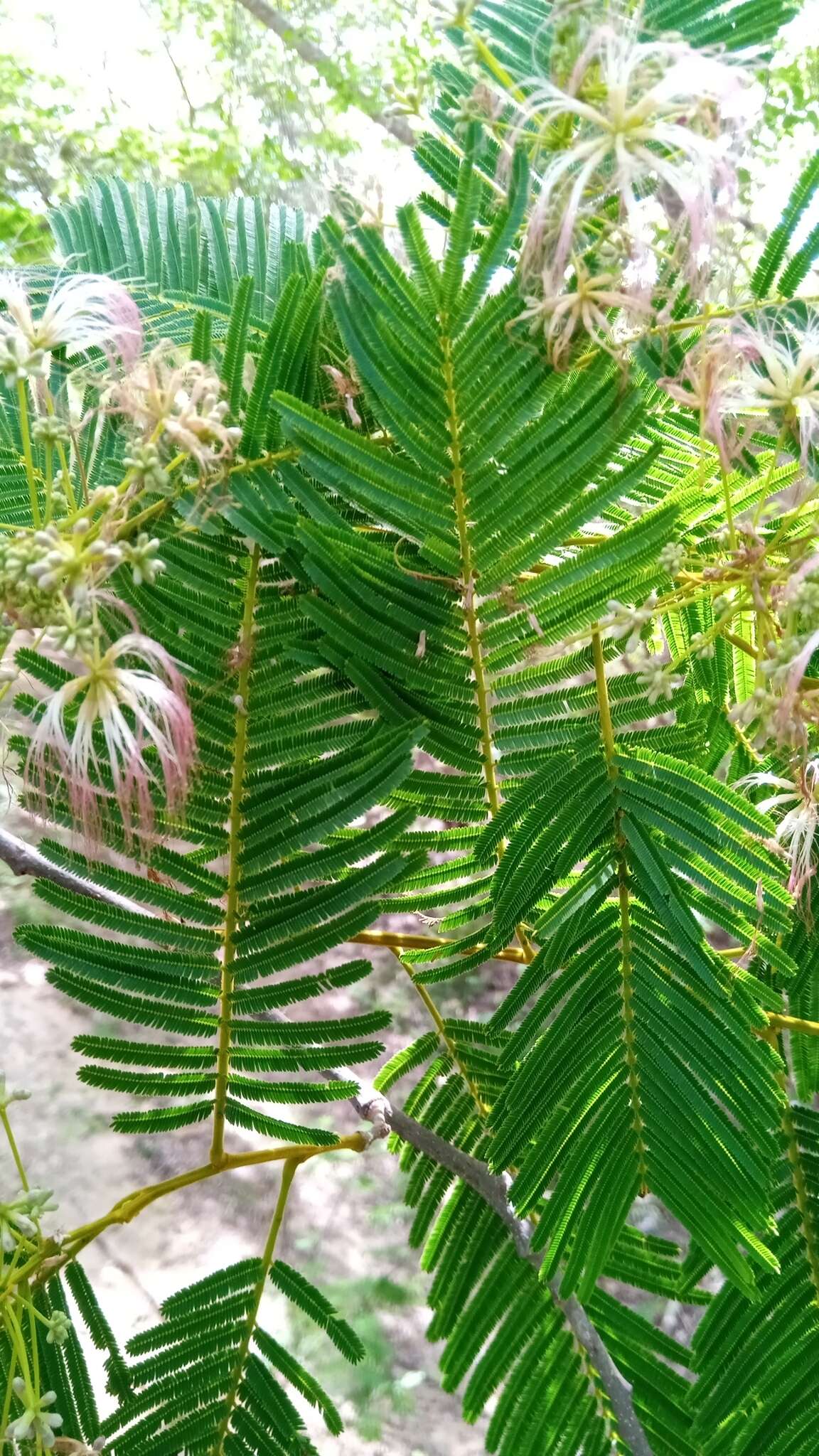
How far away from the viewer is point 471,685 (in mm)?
491

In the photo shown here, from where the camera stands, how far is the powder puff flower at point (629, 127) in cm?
37

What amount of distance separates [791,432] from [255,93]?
14.1 feet

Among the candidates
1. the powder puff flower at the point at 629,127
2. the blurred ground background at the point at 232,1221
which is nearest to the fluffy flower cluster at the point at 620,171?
the powder puff flower at the point at 629,127

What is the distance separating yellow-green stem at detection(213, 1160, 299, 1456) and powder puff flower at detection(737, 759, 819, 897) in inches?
11.4

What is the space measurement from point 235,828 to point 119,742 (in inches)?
3.0

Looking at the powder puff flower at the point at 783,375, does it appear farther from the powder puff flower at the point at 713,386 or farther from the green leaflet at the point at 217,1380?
the green leaflet at the point at 217,1380

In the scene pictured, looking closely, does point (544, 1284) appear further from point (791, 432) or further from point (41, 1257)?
point (791, 432)

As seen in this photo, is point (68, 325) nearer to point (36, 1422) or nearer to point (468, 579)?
point (468, 579)

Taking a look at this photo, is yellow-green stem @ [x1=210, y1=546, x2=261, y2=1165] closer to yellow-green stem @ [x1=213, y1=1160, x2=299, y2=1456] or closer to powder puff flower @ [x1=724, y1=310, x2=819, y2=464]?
yellow-green stem @ [x1=213, y1=1160, x2=299, y2=1456]

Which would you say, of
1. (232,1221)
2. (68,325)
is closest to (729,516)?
(68,325)

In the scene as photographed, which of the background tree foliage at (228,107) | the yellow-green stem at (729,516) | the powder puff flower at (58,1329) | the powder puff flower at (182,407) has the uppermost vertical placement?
the background tree foliage at (228,107)

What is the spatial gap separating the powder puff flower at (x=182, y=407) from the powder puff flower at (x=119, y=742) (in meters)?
0.08

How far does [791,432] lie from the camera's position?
0.43m

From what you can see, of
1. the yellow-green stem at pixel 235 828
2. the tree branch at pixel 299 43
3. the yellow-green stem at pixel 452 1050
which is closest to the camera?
the yellow-green stem at pixel 235 828
